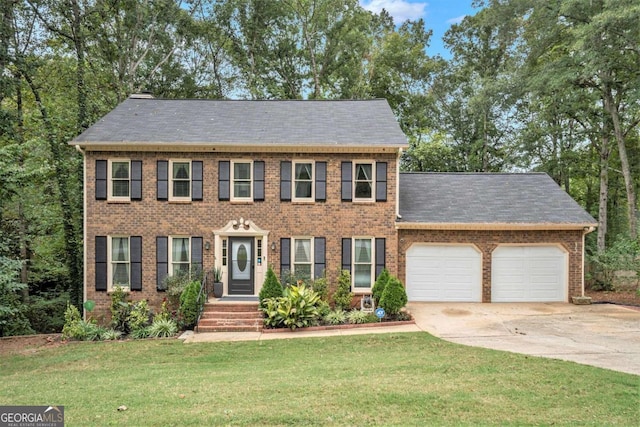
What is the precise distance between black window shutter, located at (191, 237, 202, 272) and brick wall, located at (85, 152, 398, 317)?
0.17 m

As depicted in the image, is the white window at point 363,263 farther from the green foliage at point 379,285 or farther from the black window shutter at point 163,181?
the black window shutter at point 163,181

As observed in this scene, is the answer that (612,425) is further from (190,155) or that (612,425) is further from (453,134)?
(453,134)

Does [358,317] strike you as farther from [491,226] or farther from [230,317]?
[491,226]

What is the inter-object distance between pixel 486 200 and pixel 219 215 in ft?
30.9

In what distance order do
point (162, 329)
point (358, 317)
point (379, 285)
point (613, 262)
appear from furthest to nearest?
point (613, 262)
point (379, 285)
point (358, 317)
point (162, 329)

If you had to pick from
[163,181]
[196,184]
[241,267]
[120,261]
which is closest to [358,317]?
[241,267]

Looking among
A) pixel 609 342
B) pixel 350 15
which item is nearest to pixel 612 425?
pixel 609 342

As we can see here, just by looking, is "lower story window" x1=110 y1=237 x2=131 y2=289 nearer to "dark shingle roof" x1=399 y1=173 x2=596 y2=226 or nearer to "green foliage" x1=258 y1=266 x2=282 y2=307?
"green foliage" x1=258 y1=266 x2=282 y2=307

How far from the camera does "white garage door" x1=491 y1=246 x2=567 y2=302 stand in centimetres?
1300

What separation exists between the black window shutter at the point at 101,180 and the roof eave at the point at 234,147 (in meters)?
0.51

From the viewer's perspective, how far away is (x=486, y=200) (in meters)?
13.8

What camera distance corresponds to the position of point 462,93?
25.8 metres

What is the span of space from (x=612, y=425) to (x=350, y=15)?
83.7 feet

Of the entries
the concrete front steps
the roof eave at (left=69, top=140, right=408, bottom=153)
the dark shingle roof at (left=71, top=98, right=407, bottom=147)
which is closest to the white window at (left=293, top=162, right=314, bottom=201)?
the roof eave at (left=69, top=140, right=408, bottom=153)
